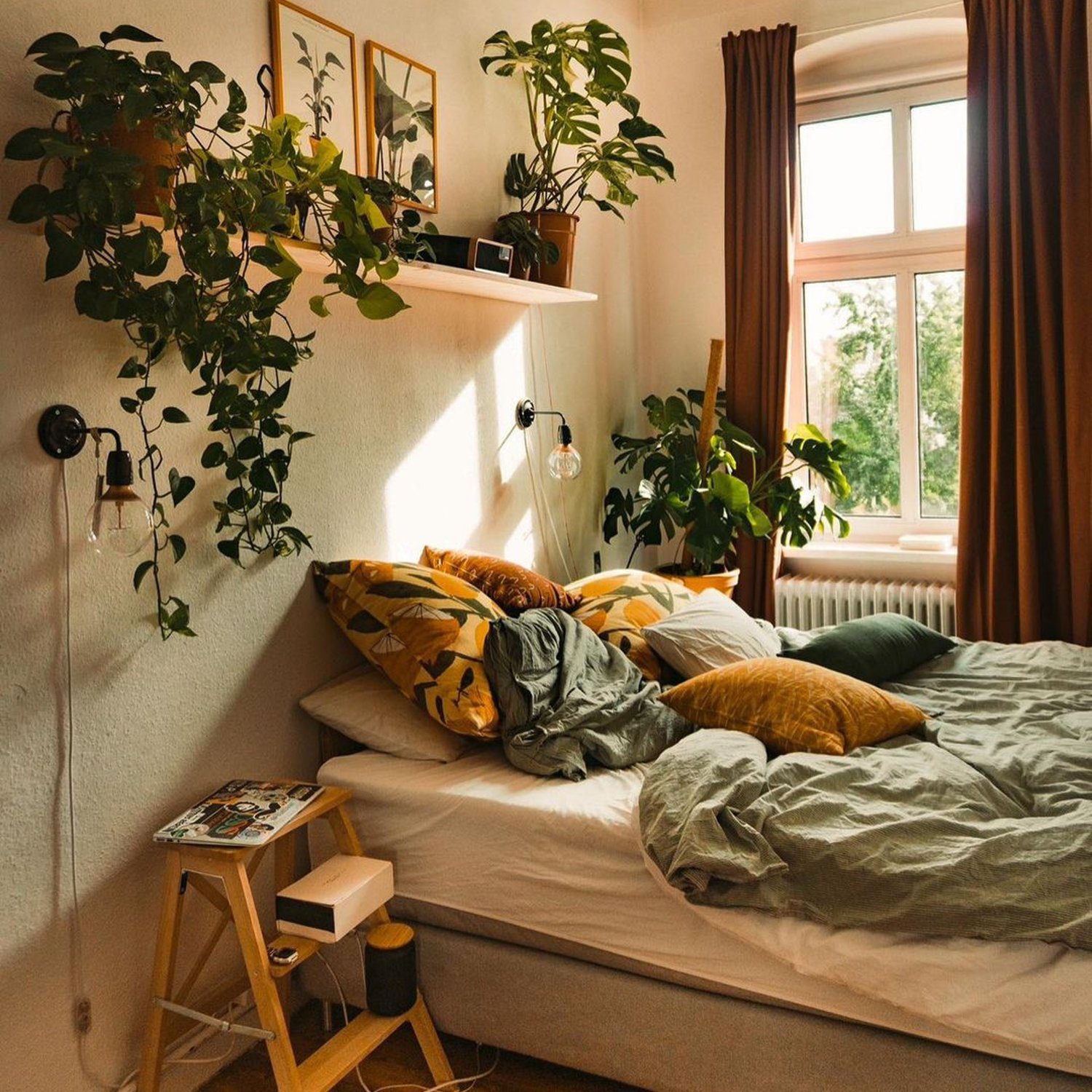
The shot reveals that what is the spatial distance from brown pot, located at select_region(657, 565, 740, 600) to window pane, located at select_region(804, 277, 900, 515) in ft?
2.13

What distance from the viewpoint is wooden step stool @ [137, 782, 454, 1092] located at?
74.1 inches

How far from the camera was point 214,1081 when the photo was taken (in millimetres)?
2215

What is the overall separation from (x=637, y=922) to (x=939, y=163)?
10.0 ft

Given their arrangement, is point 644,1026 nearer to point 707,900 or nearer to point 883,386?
point 707,900

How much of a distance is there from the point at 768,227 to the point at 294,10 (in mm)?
2021

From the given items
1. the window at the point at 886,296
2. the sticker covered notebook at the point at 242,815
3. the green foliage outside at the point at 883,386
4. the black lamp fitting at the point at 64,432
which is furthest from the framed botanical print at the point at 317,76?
the green foliage outside at the point at 883,386

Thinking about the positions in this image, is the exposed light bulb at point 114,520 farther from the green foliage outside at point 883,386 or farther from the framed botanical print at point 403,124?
the green foliage outside at point 883,386

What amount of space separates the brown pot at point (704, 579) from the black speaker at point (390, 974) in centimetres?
176

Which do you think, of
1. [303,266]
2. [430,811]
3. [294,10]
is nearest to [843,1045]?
[430,811]

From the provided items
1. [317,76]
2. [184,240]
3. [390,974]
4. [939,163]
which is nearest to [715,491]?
[939,163]

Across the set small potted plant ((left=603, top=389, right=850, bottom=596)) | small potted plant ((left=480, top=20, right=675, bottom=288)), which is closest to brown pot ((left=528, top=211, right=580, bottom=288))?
small potted plant ((left=480, top=20, right=675, bottom=288))

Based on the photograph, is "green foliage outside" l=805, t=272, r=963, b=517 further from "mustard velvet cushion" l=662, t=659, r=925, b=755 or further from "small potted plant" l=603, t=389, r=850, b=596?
"mustard velvet cushion" l=662, t=659, r=925, b=755

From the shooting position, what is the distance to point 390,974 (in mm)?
2090

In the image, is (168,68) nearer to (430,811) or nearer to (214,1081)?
(430,811)
